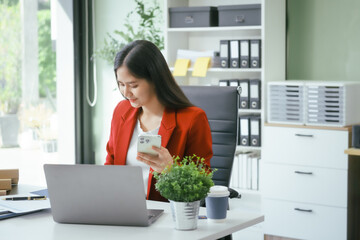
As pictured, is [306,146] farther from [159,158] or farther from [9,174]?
[9,174]

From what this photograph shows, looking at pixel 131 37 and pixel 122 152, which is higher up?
pixel 131 37

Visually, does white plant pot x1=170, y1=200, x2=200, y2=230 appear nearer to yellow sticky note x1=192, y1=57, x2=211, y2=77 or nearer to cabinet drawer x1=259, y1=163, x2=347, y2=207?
cabinet drawer x1=259, y1=163, x2=347, y2=207

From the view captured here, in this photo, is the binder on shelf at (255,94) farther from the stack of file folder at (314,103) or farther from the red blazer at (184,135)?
the red blazer at (184,135)

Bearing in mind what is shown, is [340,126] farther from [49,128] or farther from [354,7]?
[49,128]

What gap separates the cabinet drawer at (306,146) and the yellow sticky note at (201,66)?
0.59 metres

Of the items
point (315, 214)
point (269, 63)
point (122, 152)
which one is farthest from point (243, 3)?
point (122, 152)

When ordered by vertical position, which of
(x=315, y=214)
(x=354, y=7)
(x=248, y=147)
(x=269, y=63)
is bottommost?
(x=315, y=214)

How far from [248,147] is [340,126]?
643 millimetres

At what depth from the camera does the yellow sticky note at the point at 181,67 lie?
4035mm

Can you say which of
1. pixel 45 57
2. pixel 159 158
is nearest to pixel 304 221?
pixel 159 158

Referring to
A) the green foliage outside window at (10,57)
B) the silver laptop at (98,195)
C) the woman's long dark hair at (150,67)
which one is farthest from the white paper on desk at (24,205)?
the green foliage outside window at (10,57)

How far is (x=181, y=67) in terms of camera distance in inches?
160

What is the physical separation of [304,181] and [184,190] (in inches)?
85.4

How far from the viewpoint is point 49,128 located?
4680 mm
